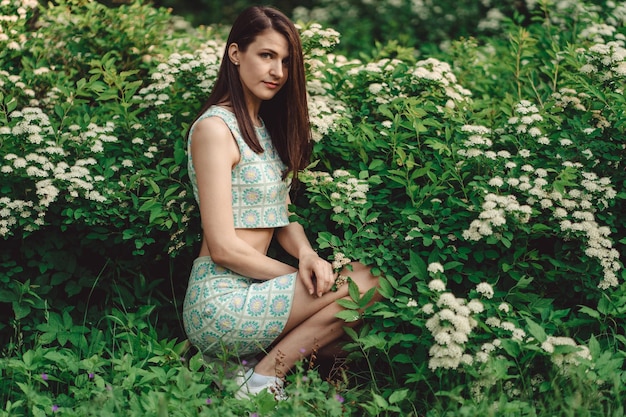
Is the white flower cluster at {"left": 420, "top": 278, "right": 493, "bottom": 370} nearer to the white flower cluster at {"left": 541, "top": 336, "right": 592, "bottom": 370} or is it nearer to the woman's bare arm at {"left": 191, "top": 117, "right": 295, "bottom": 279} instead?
the white flower cluster at {"left": 541, "top": 336, "right": 592, "bottom": 370}

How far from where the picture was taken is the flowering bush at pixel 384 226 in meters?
2.53

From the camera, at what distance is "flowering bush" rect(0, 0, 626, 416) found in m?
2.53

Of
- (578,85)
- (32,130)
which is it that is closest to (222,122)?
(32,130)

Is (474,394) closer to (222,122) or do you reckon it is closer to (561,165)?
(561,165)

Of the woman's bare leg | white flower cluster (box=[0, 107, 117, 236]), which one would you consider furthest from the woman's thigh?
white flower cluster (box=[0, 107, 117, 236])

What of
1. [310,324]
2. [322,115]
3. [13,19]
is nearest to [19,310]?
[310,324]

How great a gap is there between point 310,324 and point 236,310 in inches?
12.6

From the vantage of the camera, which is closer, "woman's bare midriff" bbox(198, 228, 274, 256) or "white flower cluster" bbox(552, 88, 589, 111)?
"woman's bare midriff" bbox(198, 228, 274, 256)

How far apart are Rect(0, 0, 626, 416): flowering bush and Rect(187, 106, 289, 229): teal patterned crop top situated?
0.15m

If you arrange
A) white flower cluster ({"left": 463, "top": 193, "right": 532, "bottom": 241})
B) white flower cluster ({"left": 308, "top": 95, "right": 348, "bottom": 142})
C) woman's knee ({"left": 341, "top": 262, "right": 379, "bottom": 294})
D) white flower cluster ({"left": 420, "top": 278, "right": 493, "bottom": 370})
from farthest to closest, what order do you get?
white flower cluster ({"left": 308, "top": 95, "right": 348, "bottom": 142}), woman's knee ({"left": 341, "top": 262, "right": 379, "bottom": 294}), white flower cluster ({"left": 463, "top": 193, "right": 532, "bottom": 241}), white flower cluster ({"left": 420, "top": 278, "right": 493, "bottom": 370})

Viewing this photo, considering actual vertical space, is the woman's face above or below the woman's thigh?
above

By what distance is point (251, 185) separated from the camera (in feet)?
9.84

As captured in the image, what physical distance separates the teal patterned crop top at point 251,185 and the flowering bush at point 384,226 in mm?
153

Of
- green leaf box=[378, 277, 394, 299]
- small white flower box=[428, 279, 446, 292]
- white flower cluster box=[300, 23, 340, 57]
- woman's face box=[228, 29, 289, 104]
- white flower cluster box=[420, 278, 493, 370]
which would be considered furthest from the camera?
white flower cluster box=[300, 23, 340, 57]
